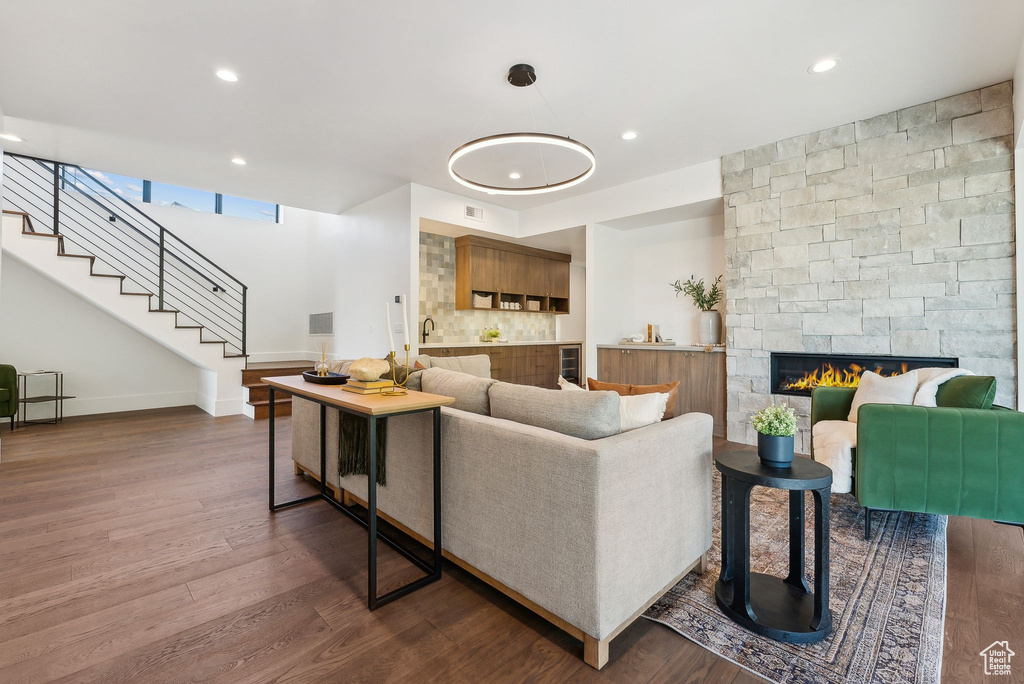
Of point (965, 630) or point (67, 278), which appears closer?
point (965, 630)

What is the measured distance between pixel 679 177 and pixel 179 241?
6.66m

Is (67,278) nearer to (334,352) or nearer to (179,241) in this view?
(179,241)

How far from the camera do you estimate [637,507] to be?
1.62 metres

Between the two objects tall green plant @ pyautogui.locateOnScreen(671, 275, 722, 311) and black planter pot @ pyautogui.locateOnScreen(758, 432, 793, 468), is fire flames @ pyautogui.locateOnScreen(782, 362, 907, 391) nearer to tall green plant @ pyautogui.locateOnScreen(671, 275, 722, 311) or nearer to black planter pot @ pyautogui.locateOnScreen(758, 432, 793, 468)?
tall green plant @ pyautogui.locateOnScreen(671, 275, 722, 311)

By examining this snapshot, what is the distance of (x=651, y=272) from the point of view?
20.6 ft

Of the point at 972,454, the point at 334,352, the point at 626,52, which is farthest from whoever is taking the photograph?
the point at 334,352

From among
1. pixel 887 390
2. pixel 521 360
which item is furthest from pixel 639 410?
pixel 521 360

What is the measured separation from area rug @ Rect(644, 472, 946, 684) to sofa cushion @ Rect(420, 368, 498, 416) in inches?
43.3

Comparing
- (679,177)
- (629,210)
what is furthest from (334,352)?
(679,177)

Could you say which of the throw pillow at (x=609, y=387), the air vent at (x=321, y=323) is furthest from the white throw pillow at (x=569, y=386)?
the air vent at (x=321, y=323)

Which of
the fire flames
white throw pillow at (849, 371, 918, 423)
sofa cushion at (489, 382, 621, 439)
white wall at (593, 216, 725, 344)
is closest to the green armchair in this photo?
sofa cushion at (489, 382, 621, 439)

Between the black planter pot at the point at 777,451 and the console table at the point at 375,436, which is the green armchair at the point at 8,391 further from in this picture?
the black planter pot at the point at 777,451

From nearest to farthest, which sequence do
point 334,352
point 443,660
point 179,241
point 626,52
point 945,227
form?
point 443,660 < point 626,52 < point 945,227 < point 179,241 < point 334,352

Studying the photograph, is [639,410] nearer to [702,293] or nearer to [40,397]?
[702,293]
